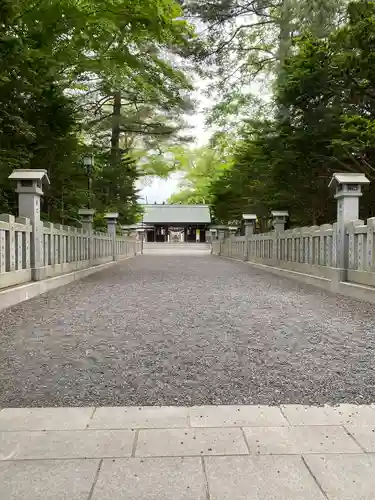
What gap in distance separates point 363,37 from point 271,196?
5.38 m

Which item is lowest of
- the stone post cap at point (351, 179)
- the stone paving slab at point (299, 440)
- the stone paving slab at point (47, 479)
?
the stone paving slab at point (299, 440)

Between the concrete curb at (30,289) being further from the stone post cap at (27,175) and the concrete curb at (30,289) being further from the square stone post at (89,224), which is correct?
the square stone post at (89,224)

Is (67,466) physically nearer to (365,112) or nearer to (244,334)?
(244,334)

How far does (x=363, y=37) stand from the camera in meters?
7.56

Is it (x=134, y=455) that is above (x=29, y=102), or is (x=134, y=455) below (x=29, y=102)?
below

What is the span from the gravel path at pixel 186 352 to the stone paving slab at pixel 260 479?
67 cm

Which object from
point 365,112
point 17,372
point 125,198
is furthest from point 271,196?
point 17,372

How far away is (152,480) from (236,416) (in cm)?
76

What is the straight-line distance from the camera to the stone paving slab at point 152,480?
1.57 meters

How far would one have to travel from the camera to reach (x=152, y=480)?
5.47ft

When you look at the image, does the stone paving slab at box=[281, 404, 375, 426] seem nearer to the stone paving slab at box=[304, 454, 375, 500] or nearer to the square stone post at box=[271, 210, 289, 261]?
the stone paving slab at box=[304, 454, 375, 500]

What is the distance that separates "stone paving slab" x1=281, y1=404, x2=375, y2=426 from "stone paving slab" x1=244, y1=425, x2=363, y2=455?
0.23 ft

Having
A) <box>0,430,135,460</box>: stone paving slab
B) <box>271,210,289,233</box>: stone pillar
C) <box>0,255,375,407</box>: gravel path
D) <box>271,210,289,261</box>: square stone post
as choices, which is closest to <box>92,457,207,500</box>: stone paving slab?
<box>0,430,135,460</box>: stone paving slab

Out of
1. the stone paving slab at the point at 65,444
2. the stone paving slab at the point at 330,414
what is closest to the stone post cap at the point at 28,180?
the stone paving slab at the point at 65,444
